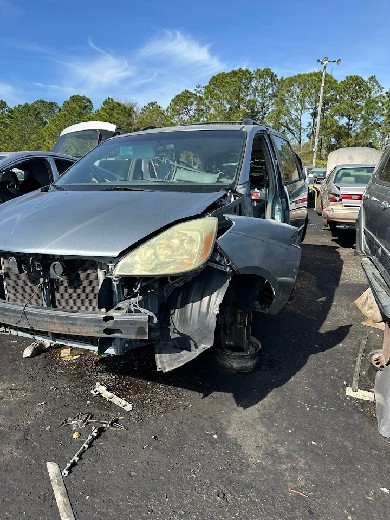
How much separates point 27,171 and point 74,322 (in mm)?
4850

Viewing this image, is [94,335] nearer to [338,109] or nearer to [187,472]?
[187,472]

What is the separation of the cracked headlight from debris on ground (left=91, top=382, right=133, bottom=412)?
1.06 metres

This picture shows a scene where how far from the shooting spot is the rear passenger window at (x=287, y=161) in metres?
4.75

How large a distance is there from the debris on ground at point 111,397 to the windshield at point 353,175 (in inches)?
319

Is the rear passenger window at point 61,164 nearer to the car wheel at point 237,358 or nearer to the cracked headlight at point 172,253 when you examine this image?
the car wheel at point 237,358

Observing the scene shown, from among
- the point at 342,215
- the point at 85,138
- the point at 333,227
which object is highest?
the point at 85,138

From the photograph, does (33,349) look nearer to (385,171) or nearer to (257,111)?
Answer: (385,171)

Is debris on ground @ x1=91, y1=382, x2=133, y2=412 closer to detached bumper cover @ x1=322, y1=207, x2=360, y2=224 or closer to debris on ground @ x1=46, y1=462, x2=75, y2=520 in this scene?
debris on ground @ x1=46, y1=462, x2=75, y2=520

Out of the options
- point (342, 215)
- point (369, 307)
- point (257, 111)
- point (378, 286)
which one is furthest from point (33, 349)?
point (257, 111)

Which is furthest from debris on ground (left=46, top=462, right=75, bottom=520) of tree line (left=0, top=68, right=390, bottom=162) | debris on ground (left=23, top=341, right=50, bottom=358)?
tree line (left=0, top=68, right=390, bottom=162)

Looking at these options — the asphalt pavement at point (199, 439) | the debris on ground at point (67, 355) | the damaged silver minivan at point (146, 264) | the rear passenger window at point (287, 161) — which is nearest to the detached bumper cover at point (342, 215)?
the rear passenger window at point (287, 161)

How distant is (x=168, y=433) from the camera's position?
2.55m

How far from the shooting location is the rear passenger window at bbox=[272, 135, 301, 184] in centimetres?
475

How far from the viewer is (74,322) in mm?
2352
